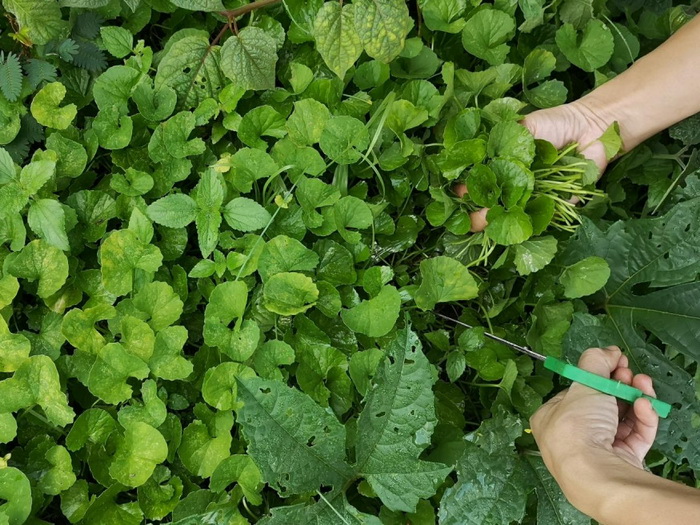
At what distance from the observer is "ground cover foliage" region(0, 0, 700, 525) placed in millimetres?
1130

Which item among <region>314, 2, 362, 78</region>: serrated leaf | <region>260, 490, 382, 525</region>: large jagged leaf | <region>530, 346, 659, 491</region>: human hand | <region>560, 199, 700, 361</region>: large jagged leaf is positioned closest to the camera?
<region>530, 346, 659, 491</region>: human hand

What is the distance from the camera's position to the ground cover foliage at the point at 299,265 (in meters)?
1.13

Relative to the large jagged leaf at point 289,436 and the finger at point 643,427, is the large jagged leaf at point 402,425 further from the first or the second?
the finger at point 643,427

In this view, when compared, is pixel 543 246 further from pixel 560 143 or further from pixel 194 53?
pixel 194 53

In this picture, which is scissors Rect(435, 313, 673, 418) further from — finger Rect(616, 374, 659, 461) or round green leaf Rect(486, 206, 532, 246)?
round green leaf Rect(486, 206, 532, 246)

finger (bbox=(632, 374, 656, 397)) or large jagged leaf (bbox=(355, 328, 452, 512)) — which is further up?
finger (bbox=(632, 374, 656, 397))

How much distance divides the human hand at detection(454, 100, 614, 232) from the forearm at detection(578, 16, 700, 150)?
0.04 feet

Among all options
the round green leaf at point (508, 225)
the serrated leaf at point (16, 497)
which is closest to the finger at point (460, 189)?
the round green leaf at point (508, 225)

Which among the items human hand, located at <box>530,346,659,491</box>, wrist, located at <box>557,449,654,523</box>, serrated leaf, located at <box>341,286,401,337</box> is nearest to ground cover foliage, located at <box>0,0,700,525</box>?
serrated leaf, located at <box>341,286,401,337</box>

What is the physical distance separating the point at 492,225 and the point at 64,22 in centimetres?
100

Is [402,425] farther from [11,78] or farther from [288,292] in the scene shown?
[11,78]

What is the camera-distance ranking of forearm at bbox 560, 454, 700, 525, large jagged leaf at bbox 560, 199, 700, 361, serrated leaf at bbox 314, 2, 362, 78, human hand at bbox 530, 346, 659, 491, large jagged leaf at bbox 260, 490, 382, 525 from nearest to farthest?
forearm at bbox 560, 454, 700, 525, human hand at bbox 530, 346, 659, 491, large jagged leaf at bbox 260, 490, 382, 525, serrated leaf at bbox 314, 2, 362, 78, large jagged leaf at bbox 560, 199, 700, 361

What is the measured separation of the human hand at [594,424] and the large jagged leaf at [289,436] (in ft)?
1.22

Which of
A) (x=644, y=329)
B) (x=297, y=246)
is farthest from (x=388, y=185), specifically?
(x=644, y=329)
